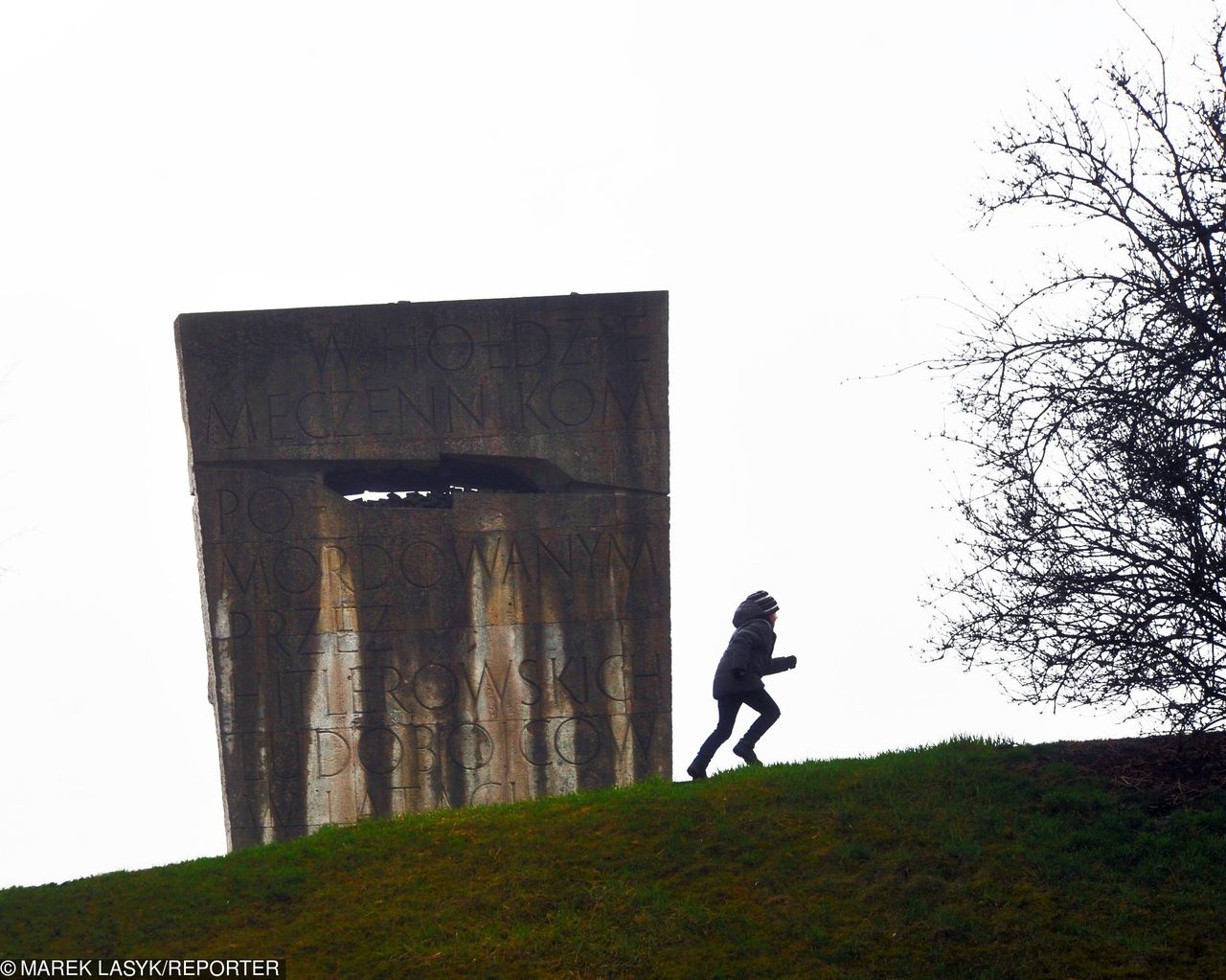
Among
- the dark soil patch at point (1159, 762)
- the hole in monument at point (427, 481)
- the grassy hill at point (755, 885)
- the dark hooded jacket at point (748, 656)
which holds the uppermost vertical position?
the hole in monument at point (427, 481)

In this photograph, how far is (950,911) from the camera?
999cm

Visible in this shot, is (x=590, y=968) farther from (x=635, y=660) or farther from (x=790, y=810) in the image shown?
(x=635, y=660)

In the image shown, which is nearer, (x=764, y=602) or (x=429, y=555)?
(x=764, y=602)

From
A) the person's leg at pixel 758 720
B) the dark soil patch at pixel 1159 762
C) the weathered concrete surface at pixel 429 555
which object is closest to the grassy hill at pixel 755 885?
the dark soil patch at pixel 1159 762

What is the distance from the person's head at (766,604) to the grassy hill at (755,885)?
63.6 inches

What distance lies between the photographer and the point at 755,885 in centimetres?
1056

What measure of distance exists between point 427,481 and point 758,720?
4.24m

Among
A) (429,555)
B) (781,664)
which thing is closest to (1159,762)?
(781,664)

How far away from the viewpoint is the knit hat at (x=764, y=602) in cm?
1370

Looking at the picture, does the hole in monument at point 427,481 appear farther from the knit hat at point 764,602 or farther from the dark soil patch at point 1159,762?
the dark soil patch at point 1159,762

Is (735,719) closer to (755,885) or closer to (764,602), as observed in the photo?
(764,602)

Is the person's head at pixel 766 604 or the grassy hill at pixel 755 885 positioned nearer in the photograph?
the grassy hill at pixel 755 885

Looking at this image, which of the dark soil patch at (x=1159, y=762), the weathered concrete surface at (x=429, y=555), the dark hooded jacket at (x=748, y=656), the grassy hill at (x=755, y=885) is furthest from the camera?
the weathered concrete surface at (x=429, y=555)

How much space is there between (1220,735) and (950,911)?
3665 mm
